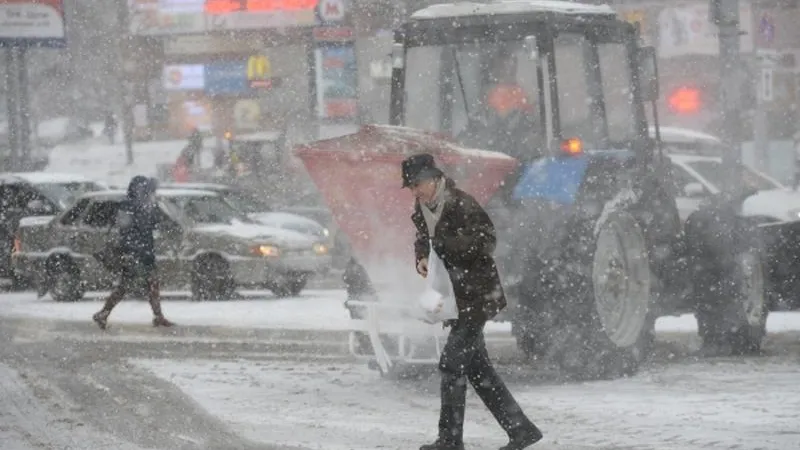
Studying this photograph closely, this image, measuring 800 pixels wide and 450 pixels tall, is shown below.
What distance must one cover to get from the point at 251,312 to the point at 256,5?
119ft

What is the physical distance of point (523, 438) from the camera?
874cm

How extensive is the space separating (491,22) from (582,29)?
70 centimetres

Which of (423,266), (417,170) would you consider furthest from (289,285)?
(417,170)

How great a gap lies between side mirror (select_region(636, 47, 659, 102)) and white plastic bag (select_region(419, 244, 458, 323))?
13.1ft

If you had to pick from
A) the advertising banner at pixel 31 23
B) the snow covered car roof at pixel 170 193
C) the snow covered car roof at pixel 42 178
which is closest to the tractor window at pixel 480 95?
the snow covered car roof at pixel 170 193

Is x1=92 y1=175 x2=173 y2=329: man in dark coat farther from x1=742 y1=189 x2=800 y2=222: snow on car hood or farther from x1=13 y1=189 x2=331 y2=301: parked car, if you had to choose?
x1=742 y1=189 x2=800 y2=222: snow on car hood

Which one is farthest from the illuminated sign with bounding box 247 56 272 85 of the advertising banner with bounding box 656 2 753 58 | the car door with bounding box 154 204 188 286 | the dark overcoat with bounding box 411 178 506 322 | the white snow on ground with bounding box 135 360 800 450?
the dark overcoat with bounding box 411 178 506 322

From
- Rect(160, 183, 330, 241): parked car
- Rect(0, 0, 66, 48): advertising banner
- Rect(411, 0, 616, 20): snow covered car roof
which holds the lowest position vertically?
Rect(160, 183, 330, 241): parked car

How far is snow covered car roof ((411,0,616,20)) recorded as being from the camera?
12.3 meters

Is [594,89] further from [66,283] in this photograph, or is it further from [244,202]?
[244,202]

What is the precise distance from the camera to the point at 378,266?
11.6 metres

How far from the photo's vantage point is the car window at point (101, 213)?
894 inches

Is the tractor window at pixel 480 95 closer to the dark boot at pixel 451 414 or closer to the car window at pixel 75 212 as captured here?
the dark boot at pixel 451 414

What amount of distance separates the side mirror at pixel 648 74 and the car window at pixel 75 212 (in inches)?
475
